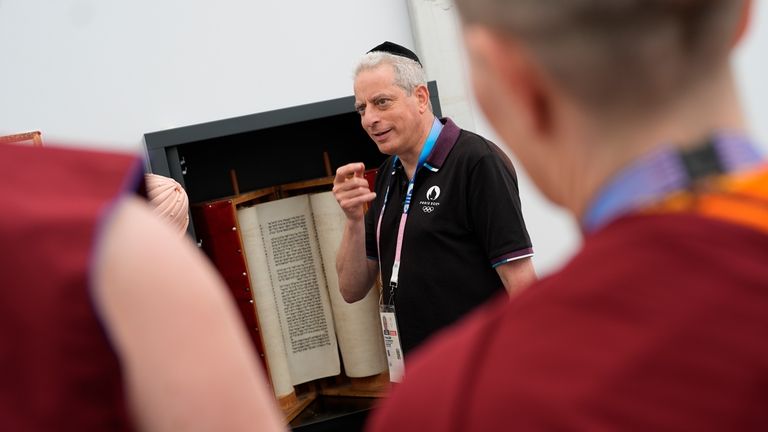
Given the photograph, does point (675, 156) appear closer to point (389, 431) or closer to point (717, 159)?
point (717, 159)

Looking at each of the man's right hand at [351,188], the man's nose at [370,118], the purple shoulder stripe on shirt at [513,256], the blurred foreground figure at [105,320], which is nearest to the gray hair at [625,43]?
the blurred foreground figure at [105,320]

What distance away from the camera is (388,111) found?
3.27 m

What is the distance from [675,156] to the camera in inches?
29.5

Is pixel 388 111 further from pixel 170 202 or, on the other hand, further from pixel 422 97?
pixel 170 202

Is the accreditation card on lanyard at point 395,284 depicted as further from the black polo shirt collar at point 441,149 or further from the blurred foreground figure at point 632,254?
the blurred foreground figure at point 632,254

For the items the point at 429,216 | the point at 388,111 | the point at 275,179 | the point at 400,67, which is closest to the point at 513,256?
the point at 429,216

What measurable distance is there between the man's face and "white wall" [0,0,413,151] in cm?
69

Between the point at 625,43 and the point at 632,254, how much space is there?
0.17m

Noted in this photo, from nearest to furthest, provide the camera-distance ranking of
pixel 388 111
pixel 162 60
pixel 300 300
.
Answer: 1. pixel 388 111
2. pixel 162 60
3. pixel 300 300

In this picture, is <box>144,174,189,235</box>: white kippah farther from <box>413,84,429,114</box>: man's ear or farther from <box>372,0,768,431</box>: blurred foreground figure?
<box>372,0,768,431</box>: blurred foreground figure

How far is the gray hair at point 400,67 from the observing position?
11.0 ft

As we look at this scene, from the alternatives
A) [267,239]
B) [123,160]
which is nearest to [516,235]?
[267,239]

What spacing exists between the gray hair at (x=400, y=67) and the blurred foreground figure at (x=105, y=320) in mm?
2541

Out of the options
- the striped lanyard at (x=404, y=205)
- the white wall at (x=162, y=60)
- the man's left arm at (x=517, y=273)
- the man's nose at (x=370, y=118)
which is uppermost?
the white wall at (x=162, y=60)
